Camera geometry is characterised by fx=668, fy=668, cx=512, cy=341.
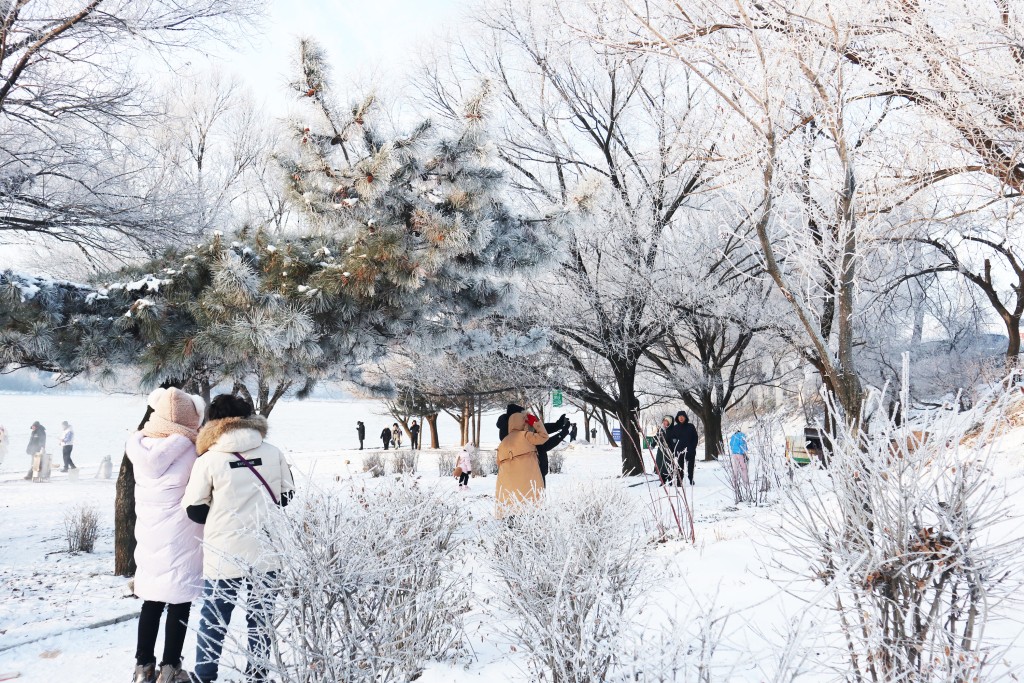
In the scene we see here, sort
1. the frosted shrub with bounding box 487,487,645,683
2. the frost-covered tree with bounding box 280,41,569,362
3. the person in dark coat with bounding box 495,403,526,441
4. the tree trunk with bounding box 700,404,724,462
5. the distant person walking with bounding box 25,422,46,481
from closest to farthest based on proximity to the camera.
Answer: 1. the frosted shrub with bounding box 487,487,645,683
2. the frost-covered tree with bounding box 280,41,569,362
3. the person in dark coat with bounding box 495,403,526,441
4. the distant person walking with bounding box 25,422,46,481
5. the tree trunk with bounding box 700,404,724,462

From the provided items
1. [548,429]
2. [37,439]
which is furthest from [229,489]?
[37,439]

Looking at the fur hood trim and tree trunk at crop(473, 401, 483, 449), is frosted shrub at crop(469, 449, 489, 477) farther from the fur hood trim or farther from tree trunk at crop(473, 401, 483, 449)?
the fur hood trim

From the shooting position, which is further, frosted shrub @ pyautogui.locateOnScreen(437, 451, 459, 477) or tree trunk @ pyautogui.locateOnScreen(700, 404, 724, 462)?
tree trunk @ pyautogui.locateOnScreen(700, 404, 724, 462)

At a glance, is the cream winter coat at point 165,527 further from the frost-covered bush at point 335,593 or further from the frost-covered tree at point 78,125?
the frost-covered tree at point 78,125

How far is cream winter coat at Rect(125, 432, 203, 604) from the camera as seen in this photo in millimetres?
3232

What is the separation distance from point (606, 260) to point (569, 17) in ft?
26.4

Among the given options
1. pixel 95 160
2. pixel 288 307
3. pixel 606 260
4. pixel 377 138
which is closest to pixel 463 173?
pixel 377 138

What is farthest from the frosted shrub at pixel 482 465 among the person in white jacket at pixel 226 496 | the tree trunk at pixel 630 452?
the person in white jacket at pixel 226 496

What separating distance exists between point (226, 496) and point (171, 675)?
0.91 metres

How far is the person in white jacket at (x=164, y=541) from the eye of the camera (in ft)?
10.6

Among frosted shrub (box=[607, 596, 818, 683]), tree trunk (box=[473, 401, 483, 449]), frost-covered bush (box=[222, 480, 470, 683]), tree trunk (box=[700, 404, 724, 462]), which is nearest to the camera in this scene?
frosted shrub (box=[607, 596, 818, 683])

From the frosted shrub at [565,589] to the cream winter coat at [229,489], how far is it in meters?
1.18

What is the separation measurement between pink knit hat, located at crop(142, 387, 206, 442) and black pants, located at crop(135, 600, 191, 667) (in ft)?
2.71

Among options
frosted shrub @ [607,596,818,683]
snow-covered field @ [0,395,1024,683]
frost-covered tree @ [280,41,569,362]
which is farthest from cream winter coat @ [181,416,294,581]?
frost-covered tree @ [280,41,569,362]
